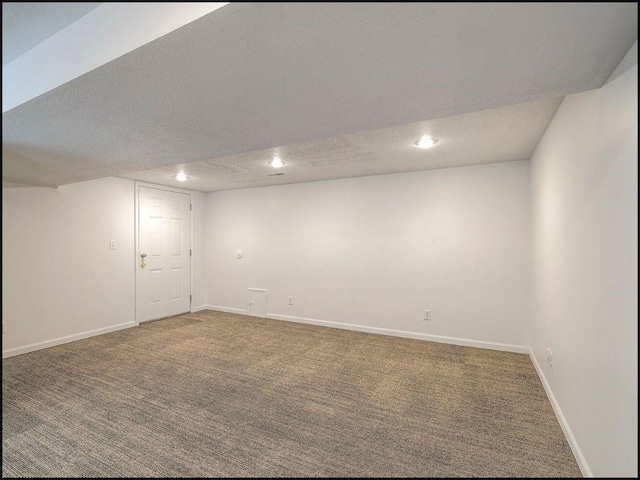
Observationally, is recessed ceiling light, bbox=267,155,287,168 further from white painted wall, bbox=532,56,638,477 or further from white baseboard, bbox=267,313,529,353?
white painted wall, bbox=532,56,638,477

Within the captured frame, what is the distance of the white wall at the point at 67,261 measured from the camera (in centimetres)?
317

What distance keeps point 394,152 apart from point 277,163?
48.4 inches

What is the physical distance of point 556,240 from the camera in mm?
2197

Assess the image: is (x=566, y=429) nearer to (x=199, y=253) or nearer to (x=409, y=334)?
(x=409, y=334)

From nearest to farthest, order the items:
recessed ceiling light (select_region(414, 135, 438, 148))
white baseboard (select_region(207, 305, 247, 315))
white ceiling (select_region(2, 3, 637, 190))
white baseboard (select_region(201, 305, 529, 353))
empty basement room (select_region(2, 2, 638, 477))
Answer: white ceiling (select_region(2, 3, 637, 190)), empty basement room (select_region(2, 2, 638, 477)), recessed ceiling light (select_region(414, 135, 438, 148)), white baseboard (select_region(201, 305, 529, 353)), white baseboard (select_region(207, 305, 247, 315))

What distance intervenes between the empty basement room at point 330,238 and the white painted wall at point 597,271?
2cm


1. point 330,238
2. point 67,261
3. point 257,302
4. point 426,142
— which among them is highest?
point 426,142

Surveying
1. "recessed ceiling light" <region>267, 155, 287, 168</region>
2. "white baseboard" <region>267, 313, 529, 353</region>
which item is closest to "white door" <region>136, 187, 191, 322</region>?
"white baseboard" <region>267, 313, 529, 353</region>

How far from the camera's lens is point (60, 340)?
3.58m

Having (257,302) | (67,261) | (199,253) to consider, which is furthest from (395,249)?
(67,261)

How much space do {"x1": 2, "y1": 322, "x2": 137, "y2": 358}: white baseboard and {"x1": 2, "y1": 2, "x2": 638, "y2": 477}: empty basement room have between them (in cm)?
3

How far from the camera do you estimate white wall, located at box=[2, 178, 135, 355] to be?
3170 mm

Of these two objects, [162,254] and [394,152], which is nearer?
[394,152]

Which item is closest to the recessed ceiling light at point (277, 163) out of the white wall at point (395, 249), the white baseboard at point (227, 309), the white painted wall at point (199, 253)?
the white wall at point (395, 249)
